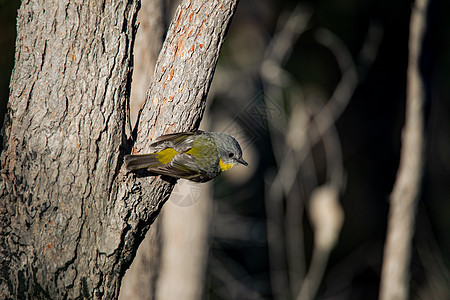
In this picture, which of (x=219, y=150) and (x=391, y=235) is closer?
(x=219, y=150)

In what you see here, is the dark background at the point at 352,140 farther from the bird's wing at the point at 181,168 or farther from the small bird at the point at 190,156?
the bird's wing at the point at 181,168

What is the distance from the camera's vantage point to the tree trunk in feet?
8.19

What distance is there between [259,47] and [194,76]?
263 inches

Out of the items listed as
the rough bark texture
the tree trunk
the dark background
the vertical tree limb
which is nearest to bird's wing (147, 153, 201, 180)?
the tree trunk

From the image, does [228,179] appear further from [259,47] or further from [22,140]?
[22,140]

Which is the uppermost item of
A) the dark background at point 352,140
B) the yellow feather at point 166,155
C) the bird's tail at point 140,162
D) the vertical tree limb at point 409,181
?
the dark background at point 352,140

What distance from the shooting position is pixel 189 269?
635cm

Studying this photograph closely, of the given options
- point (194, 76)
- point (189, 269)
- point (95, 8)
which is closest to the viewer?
point (95, 8)

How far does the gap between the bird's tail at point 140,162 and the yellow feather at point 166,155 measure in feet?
0.23

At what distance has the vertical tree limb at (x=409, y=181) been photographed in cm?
546

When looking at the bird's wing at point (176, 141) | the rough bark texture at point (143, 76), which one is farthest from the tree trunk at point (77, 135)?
the rough bark texture at point (143, 76)

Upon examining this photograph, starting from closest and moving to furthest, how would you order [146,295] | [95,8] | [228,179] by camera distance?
1. [95,8]
2. [146,295]
3. [228,179]

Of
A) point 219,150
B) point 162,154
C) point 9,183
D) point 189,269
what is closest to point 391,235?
point 189,269

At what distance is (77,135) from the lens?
2.50 meters
